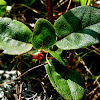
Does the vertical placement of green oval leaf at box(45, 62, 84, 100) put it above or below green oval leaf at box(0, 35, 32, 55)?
below

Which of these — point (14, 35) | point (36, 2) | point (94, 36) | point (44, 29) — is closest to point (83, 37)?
point (94, 36)

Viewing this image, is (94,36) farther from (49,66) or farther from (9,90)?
(9,90)

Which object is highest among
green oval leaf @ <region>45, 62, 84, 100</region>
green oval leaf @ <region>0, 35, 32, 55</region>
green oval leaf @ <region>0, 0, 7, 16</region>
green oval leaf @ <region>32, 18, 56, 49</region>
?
green oval leaf @ <region>0, 0, 7, 16</region>

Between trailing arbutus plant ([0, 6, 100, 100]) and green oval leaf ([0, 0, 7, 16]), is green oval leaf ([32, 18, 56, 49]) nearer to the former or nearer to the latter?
trailing arbutus plant ([0, 6, 100, 100])

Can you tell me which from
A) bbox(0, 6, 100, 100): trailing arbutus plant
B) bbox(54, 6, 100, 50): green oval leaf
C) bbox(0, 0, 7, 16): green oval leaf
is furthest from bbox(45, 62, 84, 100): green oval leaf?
bbox(0, 0, 7, 16): green oval leaf

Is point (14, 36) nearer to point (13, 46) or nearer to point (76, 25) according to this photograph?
point (13, 46)

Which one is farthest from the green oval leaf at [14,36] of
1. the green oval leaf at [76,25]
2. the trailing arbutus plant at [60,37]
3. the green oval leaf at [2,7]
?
the green oval leaf at [2,7]

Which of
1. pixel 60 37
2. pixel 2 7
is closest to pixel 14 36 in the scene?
pixel 60 37
